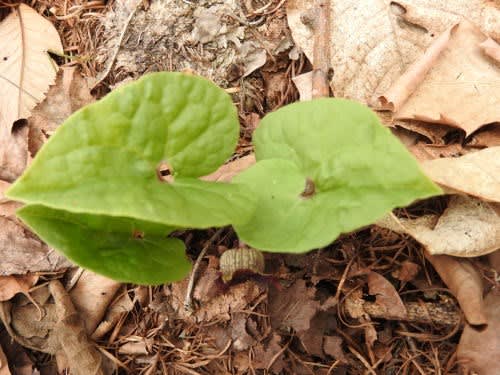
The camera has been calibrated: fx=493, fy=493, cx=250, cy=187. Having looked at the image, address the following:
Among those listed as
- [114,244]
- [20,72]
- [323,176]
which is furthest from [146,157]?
[20,72]

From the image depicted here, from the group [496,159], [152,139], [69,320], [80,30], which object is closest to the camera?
[152,139]

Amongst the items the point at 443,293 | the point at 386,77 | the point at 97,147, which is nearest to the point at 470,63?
the point at 386,77

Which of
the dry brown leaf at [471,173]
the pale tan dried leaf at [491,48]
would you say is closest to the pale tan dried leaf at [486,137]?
the dry brown leaf at [471,173]

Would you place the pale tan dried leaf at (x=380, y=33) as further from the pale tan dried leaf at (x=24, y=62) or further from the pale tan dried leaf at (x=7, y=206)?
the pale tan dried leaf at (x=7, y=206)

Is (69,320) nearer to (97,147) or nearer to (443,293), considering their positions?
(97,147)

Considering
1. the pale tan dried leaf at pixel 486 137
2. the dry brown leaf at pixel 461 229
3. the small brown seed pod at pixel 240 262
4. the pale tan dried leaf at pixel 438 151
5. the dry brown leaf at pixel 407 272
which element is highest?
the pale tan dried leaf at pixel 486 137

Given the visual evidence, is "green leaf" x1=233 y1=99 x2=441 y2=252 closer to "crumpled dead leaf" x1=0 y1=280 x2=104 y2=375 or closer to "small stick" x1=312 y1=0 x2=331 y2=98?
"small stick" x1=312 y1=0 x2=331 y2=98

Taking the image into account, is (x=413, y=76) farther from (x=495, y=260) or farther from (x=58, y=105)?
(x=58, y=105)
